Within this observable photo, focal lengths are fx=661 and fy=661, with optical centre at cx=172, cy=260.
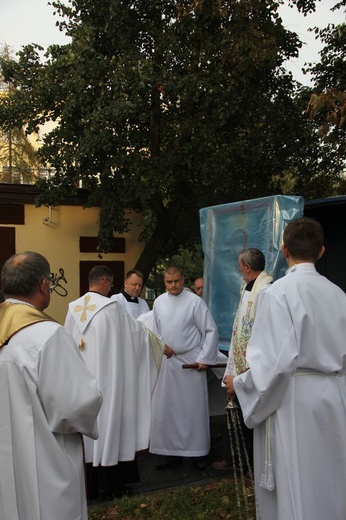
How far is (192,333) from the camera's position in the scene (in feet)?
23.0

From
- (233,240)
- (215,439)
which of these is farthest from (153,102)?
(215,439)

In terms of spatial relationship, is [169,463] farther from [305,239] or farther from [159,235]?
[159,235]

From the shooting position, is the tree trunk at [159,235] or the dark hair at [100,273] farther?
the tree trunk at [159,235]

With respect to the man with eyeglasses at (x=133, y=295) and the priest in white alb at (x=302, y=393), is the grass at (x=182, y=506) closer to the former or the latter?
the priest in white alb at (x=302, y=393)

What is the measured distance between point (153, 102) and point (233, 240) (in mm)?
7385

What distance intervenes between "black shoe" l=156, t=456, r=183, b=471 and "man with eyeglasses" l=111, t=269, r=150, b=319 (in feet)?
6.09

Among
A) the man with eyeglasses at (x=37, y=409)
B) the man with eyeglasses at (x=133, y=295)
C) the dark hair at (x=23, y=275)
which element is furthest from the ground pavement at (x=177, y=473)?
the dark hair at (x=23, y=275)

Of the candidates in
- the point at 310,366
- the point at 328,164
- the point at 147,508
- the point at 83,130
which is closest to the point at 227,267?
the point at 147,508

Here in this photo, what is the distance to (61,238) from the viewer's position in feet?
52.4

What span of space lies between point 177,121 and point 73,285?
15.6 feet

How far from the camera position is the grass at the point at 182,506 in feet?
17.2

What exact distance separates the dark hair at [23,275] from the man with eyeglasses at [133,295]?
482 centimetres

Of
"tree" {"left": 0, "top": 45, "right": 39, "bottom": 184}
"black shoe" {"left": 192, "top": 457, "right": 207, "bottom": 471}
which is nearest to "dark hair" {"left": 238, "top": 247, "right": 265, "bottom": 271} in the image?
"black shoe" {"left": 192, "top": 457, "right": 207, "bottom": 471}

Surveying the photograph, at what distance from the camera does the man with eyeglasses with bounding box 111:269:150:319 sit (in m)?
8.09
